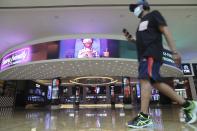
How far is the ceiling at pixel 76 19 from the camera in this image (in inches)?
242

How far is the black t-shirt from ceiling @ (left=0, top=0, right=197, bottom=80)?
3996 millimetres

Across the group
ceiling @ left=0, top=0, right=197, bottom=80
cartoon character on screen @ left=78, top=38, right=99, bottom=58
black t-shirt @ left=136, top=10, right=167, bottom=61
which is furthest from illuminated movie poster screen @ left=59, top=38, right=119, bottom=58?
black t-shirt @ left=136, top=10, right=167, bottom=61

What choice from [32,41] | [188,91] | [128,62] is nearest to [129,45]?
[128,62]

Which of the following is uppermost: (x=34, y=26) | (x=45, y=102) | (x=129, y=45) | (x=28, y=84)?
(x=34, y=26)

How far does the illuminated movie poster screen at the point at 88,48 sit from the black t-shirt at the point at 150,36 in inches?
240

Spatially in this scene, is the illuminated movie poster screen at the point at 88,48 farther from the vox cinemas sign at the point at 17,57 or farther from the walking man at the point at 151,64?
the walking man at the point at 151,64

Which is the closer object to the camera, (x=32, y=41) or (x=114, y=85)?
(x=32, y=41)

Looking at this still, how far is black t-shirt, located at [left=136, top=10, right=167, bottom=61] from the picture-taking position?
6.77 ft

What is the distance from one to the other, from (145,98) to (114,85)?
68.1 feet

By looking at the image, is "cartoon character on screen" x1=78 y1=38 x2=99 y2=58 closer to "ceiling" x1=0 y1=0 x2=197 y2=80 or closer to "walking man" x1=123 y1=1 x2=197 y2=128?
"ceiling" x1=0 y1=0 x2=197 y2=80

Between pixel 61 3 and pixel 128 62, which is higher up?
pixel 61 3

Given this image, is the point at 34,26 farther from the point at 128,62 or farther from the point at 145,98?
the point at 145,98

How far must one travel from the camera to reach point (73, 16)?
23.3 ft

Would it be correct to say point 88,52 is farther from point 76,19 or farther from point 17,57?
point 17,57
